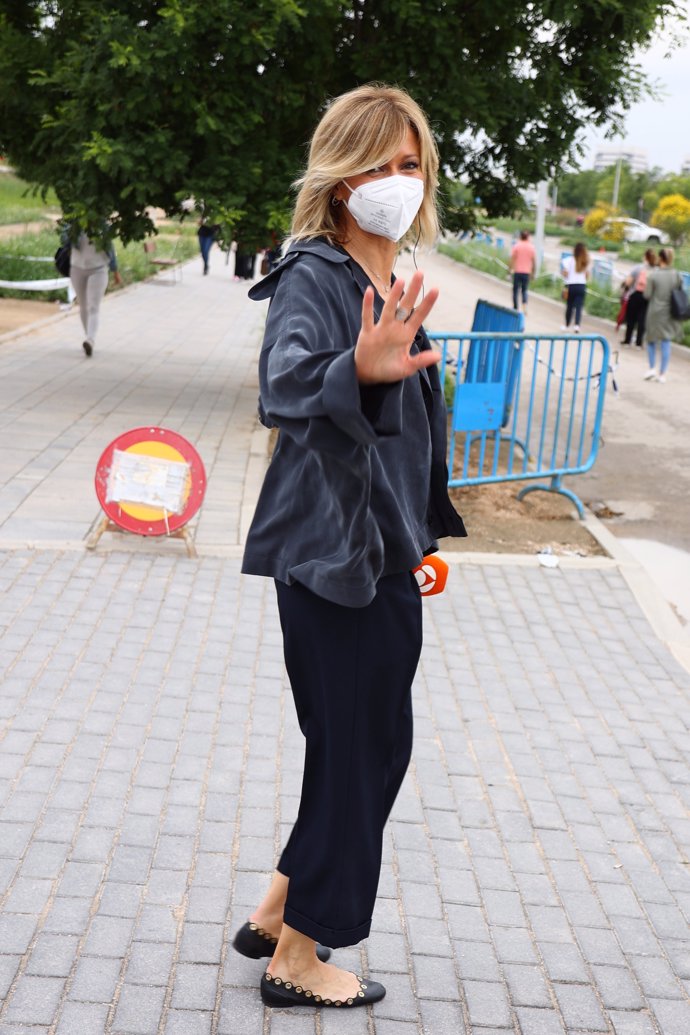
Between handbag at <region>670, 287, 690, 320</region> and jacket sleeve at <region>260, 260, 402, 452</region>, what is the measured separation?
14364 mm

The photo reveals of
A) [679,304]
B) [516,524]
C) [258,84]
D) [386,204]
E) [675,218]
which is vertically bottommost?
[516,524]

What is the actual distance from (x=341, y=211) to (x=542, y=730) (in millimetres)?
2841

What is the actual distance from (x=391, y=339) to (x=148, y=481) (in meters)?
4.85

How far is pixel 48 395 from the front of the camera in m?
11.1

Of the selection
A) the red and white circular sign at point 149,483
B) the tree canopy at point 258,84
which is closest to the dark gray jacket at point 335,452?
the red and white circular sign at point 149,483

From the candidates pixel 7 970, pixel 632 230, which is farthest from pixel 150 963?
pixel 632 230

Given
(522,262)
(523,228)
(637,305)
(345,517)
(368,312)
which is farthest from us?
(523,228)

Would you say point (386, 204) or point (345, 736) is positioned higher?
point (386, 204)

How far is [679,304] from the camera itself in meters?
15.9

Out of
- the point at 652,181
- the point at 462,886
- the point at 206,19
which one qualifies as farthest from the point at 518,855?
the point at 652,181

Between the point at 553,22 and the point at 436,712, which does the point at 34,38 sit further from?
the point at 436,712

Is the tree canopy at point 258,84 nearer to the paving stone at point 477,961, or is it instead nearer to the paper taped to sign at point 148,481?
the paper taped to sign at point 148,481

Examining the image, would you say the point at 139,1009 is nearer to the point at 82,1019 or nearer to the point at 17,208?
the point at 82,1019

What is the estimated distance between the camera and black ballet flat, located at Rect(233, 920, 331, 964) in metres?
3.04
